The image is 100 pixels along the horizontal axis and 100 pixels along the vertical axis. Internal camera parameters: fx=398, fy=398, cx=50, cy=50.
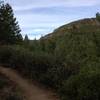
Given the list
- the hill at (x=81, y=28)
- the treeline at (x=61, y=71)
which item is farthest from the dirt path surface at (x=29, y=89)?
the hill at (x=81, y=28)

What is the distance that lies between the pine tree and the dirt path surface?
33.8 ft

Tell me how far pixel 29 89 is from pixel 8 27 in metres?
14.7

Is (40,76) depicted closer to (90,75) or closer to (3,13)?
(90,75)

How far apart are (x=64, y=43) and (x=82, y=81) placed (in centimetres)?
2401

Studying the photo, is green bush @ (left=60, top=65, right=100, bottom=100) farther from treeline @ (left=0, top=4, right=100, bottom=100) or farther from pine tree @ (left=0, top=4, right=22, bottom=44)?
pine tree @ (left=0, top=4, right=22, bottom=44)

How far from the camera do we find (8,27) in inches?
1166

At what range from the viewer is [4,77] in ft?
56.1

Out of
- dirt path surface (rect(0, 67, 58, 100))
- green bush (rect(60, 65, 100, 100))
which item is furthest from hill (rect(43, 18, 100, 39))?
green bush (rect(60, 65, 100, 100))

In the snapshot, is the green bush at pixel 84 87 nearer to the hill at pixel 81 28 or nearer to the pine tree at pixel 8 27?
the pine tree at pixel 8 27

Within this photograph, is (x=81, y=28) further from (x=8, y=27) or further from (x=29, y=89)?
(x=29, y=89)

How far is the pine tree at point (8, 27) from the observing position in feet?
93.5

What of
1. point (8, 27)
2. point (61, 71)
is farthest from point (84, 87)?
point (8, 27)

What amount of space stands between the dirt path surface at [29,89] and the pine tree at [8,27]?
10314mm

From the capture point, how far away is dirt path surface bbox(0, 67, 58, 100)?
14.3 metres
